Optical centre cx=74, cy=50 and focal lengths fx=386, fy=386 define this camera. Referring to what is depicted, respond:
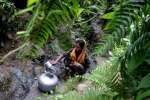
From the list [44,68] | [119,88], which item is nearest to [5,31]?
[44,68]

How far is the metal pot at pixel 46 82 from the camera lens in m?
7.95

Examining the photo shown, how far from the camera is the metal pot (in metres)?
7.95

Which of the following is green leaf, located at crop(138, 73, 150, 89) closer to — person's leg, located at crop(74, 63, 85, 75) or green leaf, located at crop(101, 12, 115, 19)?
green leaf, located at crop(101, 12, 115, 19)

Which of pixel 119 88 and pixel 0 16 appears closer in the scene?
pixel 119 88

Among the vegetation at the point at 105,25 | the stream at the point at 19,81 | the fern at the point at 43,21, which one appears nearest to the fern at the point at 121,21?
the vegetation at the point at 105,25

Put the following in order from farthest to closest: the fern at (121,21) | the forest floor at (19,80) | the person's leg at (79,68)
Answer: the person's leg at (79,68) < the forest floor at (19,80) < the fern at (121,21)

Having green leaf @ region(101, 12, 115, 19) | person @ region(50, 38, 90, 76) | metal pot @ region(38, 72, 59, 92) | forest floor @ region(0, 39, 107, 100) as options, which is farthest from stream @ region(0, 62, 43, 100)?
green leaf @ region(101, 12, 115, 19)

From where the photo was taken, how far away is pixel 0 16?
9.07 m

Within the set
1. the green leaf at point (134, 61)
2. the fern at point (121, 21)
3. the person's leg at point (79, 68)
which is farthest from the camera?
the person's leg at point (79, 68)

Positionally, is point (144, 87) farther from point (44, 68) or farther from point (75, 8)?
point (44, 68)

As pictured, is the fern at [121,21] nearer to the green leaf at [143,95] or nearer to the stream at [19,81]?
the green leaf at [143,95]

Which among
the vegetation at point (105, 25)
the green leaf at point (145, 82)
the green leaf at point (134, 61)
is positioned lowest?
the green leaf at point (145, 82)

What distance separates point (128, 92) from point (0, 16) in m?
7.94

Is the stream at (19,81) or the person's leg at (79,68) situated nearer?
the stream at (19,81)
